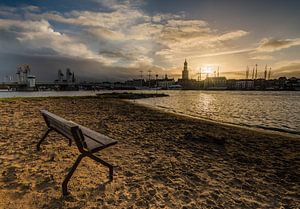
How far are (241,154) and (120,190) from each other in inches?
204

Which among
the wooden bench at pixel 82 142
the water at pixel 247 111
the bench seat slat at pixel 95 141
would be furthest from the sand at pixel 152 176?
the water at pixel 247 111

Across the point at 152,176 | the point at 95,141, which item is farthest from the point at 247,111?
the point at 95,141

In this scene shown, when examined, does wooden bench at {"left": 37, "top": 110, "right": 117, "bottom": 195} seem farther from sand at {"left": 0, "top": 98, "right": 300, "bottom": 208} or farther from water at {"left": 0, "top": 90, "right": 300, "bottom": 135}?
water at {"left": 0, "top": 90, "right": 300, "bottom": 135}

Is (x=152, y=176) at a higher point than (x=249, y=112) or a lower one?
higher

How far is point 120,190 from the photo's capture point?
403cm

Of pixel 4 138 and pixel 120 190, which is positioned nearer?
pixel 120 190

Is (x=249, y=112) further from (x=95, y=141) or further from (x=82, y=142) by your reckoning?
(x=82, y=142)

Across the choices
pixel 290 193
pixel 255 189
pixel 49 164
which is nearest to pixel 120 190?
pixel 49 164

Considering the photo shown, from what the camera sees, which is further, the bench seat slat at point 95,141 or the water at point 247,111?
the water at point 247,111

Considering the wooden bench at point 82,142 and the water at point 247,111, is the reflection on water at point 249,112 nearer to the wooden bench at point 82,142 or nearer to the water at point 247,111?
the water at point 247,111

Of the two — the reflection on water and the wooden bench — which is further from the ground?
the wooden bench

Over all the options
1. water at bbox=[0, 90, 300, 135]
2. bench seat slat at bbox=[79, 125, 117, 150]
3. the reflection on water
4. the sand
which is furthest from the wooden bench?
the reflection on water

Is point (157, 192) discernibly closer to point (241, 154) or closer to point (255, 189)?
point (255, 189)

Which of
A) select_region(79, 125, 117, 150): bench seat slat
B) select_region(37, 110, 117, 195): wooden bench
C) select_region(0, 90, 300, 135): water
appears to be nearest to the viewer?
select_region(37, 110, 117, 195): wooden bench
